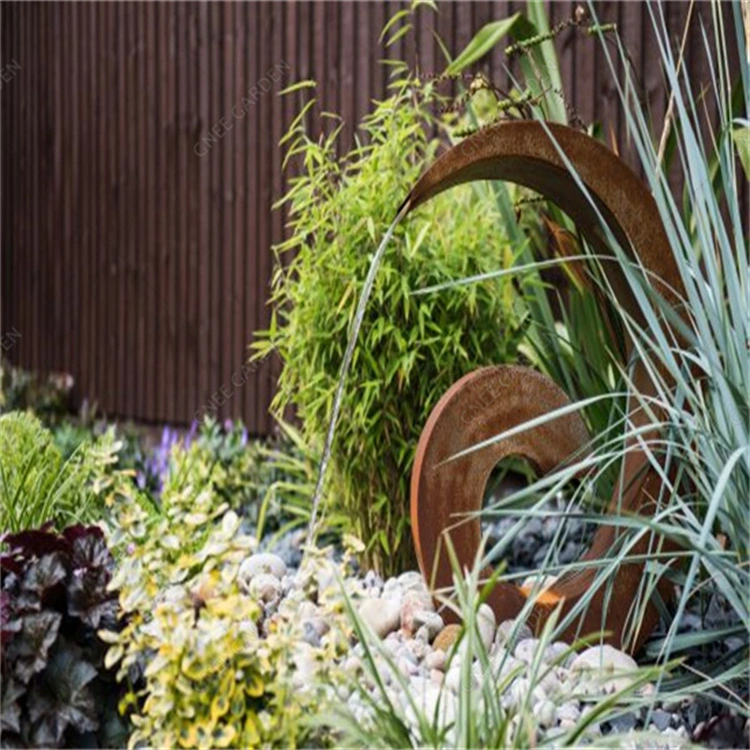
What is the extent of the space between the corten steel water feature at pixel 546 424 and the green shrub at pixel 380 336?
566 millimetres

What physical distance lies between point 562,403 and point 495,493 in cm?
233

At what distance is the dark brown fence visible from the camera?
6.67m

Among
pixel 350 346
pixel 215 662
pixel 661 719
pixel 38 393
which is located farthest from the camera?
pixel 38 393

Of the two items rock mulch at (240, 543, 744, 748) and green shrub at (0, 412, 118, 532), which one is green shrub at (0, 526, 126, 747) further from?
green shrub at (0, 412, 118, 532)

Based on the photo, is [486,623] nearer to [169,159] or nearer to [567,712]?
[567,712]

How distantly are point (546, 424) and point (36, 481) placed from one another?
48.6 inches

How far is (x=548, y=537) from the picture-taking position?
479 centimetres

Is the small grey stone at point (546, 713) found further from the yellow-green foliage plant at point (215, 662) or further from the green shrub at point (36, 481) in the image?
the green shrub at point (36, 481)

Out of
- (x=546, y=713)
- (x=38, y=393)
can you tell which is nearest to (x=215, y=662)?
(x=546, y=713)

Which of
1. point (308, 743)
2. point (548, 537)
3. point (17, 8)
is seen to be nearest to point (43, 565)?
point (308, 743)

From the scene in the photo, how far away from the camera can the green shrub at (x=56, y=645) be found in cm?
256

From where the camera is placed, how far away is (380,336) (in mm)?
3877

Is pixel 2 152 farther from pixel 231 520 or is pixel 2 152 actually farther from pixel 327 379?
pixel 231 520

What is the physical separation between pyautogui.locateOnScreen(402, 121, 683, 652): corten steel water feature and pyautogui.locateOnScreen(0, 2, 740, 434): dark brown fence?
2.11 meters
